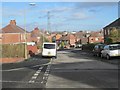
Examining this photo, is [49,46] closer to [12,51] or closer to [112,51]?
[12,51]

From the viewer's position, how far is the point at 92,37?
140m

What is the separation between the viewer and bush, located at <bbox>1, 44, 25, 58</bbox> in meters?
40.9

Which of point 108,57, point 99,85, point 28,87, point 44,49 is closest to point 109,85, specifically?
point 99,85

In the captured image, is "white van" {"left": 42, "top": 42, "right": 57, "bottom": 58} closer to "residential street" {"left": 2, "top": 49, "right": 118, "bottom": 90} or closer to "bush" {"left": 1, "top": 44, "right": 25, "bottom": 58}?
"bush" {"left": 1, "top": 44, "right": 25, "bottom": 58}

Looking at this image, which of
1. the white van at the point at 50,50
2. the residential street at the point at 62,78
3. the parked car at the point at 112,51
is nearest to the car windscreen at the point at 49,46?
the white van at the point at 50,50

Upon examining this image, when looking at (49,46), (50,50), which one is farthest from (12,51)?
(50,50)

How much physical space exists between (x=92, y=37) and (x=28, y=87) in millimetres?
128372

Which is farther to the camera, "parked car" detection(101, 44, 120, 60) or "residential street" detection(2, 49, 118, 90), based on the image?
"parked car" detection(101, 44, 120, 60)

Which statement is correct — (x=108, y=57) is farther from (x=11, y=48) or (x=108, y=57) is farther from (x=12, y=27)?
(x=12, y=27)

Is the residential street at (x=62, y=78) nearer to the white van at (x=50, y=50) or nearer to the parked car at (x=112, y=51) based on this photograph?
the parked car at (x=112, y=51)

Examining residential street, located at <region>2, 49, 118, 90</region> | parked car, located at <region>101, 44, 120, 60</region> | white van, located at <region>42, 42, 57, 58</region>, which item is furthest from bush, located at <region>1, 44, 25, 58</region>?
residential street, located at <region>2, 49, 118, 90</region>

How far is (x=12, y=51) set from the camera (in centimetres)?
4159

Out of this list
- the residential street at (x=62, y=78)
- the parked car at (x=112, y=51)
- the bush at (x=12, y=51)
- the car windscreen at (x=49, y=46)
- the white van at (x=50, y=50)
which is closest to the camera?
the residential street at (x=62, y=78)

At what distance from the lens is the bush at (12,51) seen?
40906 millimetres
